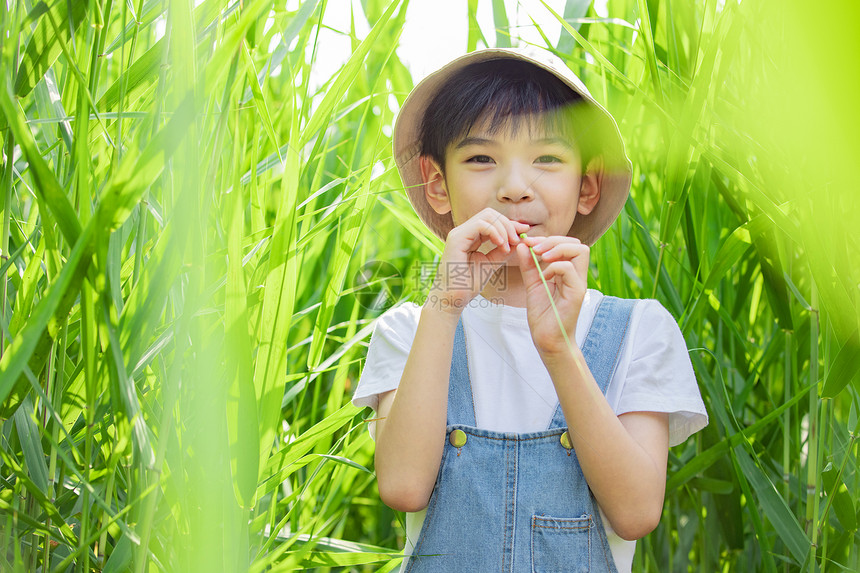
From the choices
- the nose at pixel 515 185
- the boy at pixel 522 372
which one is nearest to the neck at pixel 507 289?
the boy at pixel 522 372

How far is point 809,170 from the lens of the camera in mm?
627

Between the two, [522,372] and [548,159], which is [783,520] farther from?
[548,159]

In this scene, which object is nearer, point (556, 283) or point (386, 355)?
point (556, 283)

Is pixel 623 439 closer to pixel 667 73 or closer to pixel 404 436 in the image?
pixel 404 436

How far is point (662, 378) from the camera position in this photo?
2.33 feet

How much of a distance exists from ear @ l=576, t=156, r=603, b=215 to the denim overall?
8.7 inches

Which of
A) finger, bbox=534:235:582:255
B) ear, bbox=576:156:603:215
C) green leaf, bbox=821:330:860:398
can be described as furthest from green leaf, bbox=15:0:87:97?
green leaf, bbox=821:330:860:398

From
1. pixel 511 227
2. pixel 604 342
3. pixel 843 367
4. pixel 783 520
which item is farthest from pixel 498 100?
pixel 783 520

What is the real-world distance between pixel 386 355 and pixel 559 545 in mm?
269

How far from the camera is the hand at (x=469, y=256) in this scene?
64cm

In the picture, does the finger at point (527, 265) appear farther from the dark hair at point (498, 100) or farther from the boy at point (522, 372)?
the dark hair at point (498, 100)

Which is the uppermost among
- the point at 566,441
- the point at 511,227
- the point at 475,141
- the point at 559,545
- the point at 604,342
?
the point at 475,141

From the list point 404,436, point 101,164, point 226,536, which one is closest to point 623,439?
point 404,436

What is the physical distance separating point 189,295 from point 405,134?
49 cm
